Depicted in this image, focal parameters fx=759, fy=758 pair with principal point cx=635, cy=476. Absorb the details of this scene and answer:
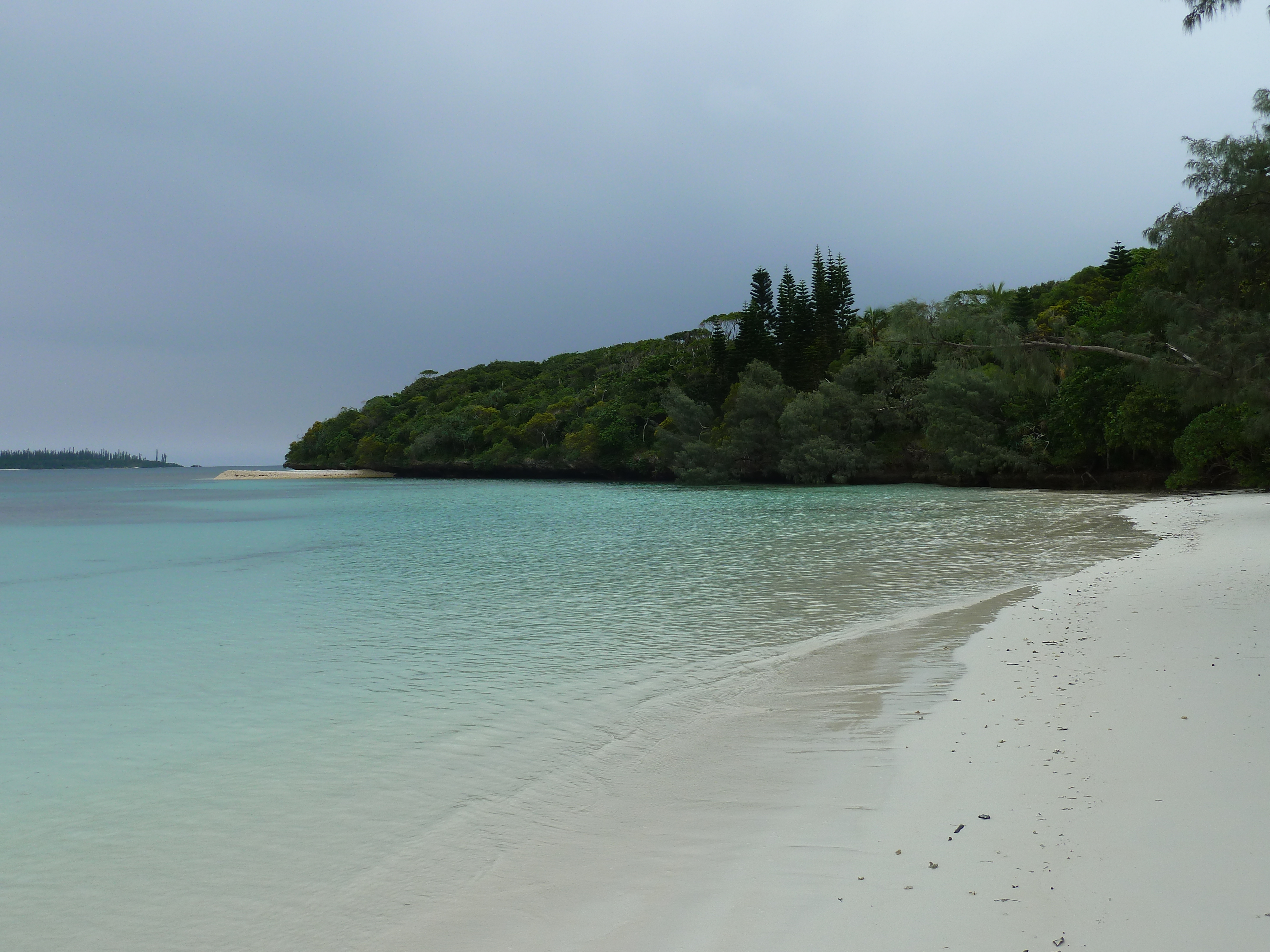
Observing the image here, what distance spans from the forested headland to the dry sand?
9.03 m

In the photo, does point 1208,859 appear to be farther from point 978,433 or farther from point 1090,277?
point 1090,277

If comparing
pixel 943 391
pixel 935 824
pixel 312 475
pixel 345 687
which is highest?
pixel 943 391

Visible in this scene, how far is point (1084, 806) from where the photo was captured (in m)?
3.51

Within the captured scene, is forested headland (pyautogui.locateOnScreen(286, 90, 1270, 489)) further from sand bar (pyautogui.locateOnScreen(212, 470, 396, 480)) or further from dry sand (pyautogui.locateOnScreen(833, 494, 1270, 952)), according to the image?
dry sand (pyautogui.locateOnScreen(833, 494, 1270, 952))

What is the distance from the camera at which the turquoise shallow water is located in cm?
364

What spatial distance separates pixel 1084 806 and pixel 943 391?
42.9 meters

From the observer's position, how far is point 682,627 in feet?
30.3

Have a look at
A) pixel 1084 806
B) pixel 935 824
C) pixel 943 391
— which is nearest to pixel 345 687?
pixel 935 824

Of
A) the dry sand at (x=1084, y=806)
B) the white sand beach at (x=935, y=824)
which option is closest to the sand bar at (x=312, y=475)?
the white sand beach at (x=935, y=824)

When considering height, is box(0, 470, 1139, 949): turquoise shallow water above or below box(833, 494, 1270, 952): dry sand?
below

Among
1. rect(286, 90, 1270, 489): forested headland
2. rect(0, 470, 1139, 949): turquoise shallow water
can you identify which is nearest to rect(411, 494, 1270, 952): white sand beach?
rect(0, 470, 1139, 949): turquoise shallow water

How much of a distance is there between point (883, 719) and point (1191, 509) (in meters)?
21.2

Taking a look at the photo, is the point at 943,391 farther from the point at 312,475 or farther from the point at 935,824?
the point at 312,475

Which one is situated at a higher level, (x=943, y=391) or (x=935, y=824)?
(x=943, y=391)
